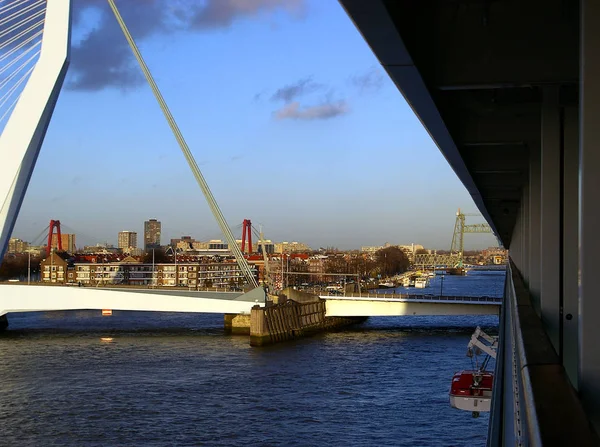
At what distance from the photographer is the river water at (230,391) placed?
25.5 ft

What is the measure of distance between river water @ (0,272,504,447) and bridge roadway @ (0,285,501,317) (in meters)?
1.05

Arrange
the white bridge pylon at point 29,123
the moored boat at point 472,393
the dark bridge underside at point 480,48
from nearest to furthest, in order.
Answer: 1. the dark bridge underside at point 480,48
2. the white bridge pylon at point 29,123
3. the moored boat at point 472,393

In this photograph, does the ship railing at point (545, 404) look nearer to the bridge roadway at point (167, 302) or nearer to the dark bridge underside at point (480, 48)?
the dark bridge underside at point (480, 48)

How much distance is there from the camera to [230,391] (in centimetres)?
1005

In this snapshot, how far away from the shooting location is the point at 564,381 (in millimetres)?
850

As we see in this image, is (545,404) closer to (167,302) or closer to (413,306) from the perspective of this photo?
(167,302)

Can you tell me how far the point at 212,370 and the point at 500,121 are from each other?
986 centimetres

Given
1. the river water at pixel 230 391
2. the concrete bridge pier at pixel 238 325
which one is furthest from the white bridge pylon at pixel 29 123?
the concrete bridge pier at pixel 238 325

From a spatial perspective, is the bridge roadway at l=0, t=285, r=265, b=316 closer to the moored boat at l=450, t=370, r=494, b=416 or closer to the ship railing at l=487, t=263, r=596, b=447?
the moored boat at l=450, t=370, r=494, b=416

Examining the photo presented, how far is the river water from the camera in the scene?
25.5 feet

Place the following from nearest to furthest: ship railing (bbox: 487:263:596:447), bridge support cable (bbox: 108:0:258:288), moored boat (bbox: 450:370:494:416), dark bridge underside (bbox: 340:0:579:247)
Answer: ship railing (bbox: 487:263:596:447) → dark bridge underside (bbox: 340:0:579:247) → moored boat (bbox: 450:370:494:416) → bridge support cable (bbox: 108:0:258:288)

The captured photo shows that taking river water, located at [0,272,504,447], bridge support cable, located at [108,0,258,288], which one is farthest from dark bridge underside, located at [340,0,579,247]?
bridge support cable, located at [108,0,258,288]

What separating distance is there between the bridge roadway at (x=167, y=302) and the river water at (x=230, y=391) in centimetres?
105

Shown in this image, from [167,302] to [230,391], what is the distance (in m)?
8.44
